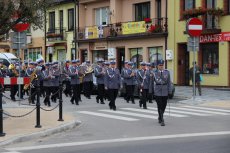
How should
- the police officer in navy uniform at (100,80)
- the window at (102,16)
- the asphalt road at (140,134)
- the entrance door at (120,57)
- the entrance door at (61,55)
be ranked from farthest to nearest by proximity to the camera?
the entrance door at (61,55), the window at (102,16), the entrance door at (120,57), the police officer in navy uniform at (100,80), the asphalt road at (140,134)

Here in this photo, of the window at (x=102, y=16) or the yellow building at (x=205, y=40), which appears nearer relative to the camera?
the yellow building at (x=205, y=40)

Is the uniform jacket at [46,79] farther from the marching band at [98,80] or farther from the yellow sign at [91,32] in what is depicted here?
the yellow sign at [91,32]

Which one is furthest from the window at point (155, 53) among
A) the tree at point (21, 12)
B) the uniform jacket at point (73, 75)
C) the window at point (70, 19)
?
the tree at point (21, 12)

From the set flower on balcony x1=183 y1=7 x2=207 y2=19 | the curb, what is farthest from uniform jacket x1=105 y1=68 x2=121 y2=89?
flower on balcony x1=183 y1=7 x2=207 y2=19

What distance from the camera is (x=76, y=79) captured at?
71.8 feet

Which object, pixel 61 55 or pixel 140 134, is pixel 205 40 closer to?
pixel 61 55

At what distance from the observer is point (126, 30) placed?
37500 millimetres

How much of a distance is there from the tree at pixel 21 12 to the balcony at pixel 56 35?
100 ft

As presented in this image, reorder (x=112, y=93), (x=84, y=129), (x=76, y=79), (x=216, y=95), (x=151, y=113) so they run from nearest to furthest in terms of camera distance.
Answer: (x=84, y=129) → (x=151, y=113) → (x=112, y=93) → (x=76, y=79) → (x=216, y=95)

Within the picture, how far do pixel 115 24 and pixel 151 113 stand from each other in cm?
2192

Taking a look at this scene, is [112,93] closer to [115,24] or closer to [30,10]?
[30,10]

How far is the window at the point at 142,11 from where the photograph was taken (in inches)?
1443

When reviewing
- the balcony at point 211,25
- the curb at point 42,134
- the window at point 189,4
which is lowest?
the curb at point 42,134

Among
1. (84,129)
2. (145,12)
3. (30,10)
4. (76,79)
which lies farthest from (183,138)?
(145,12)
